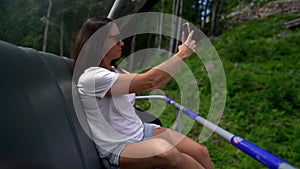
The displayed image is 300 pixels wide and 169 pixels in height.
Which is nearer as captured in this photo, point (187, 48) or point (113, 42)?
point (187, 48)

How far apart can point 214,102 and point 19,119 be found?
0.83 meters

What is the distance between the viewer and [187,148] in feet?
3.79

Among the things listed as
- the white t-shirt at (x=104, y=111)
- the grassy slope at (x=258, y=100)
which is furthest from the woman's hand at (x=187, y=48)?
the grassy slope at (x=258, y=100)

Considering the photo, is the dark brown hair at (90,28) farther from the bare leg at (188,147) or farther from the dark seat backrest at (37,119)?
the bare leg at (188,147)

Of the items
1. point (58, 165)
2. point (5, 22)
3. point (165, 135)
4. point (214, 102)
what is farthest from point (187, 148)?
point (5, 22)

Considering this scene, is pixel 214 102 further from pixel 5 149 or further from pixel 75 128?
pixel 5 149

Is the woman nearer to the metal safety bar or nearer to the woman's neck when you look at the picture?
the woman's neck

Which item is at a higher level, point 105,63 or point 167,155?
point 105,63

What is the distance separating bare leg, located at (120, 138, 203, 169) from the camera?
0.91 metres

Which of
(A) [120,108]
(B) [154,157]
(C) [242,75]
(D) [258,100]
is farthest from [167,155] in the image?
(C) [242,75]

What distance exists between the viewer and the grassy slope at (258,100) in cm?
294

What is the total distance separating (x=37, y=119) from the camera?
705 mm

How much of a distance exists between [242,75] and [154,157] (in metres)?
4.81

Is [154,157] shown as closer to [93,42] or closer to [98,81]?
[98,81]
